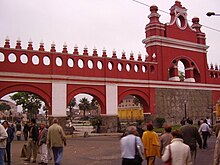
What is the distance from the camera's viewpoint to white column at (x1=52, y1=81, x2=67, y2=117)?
2268 centimetres

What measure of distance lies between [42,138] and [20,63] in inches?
490

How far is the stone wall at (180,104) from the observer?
91.7 ft

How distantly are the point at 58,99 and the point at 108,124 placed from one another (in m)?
5.01

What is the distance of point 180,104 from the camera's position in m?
29.1

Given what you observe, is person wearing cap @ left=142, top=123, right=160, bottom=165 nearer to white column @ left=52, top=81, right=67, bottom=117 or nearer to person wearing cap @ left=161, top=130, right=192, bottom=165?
person wearing cap @ left=161, top=130, right=192, bottom=165

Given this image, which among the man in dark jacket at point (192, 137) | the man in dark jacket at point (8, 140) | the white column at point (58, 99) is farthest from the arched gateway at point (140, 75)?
the man in dark jacket at point (192, 137)

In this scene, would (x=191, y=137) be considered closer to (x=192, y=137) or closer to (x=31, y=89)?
(x=192, y=137)

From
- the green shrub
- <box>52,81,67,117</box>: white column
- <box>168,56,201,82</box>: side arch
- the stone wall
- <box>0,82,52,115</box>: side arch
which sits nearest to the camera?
<box>0,82,52,115</box>: side arch

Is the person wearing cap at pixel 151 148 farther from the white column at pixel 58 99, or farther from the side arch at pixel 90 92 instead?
the side arch at pixel 90 92

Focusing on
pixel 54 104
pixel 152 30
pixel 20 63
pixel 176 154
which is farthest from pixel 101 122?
pixel 176 154

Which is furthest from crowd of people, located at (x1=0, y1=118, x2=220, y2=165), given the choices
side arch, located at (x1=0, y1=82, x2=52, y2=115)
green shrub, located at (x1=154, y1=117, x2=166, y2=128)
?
green shrub, located at (x1=154, y1=117, x2=166, y2=128)

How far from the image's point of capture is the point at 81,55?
24.3 m

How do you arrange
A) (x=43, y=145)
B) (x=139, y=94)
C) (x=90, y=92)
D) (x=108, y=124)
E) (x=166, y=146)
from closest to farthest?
(x=166, y=146) < (x=43, y=145) < (x=90, y=92) < (x=108, y=124) < (x=139, y=94)

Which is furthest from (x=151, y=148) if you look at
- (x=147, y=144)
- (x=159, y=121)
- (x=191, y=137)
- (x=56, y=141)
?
(x=159, y=121)
